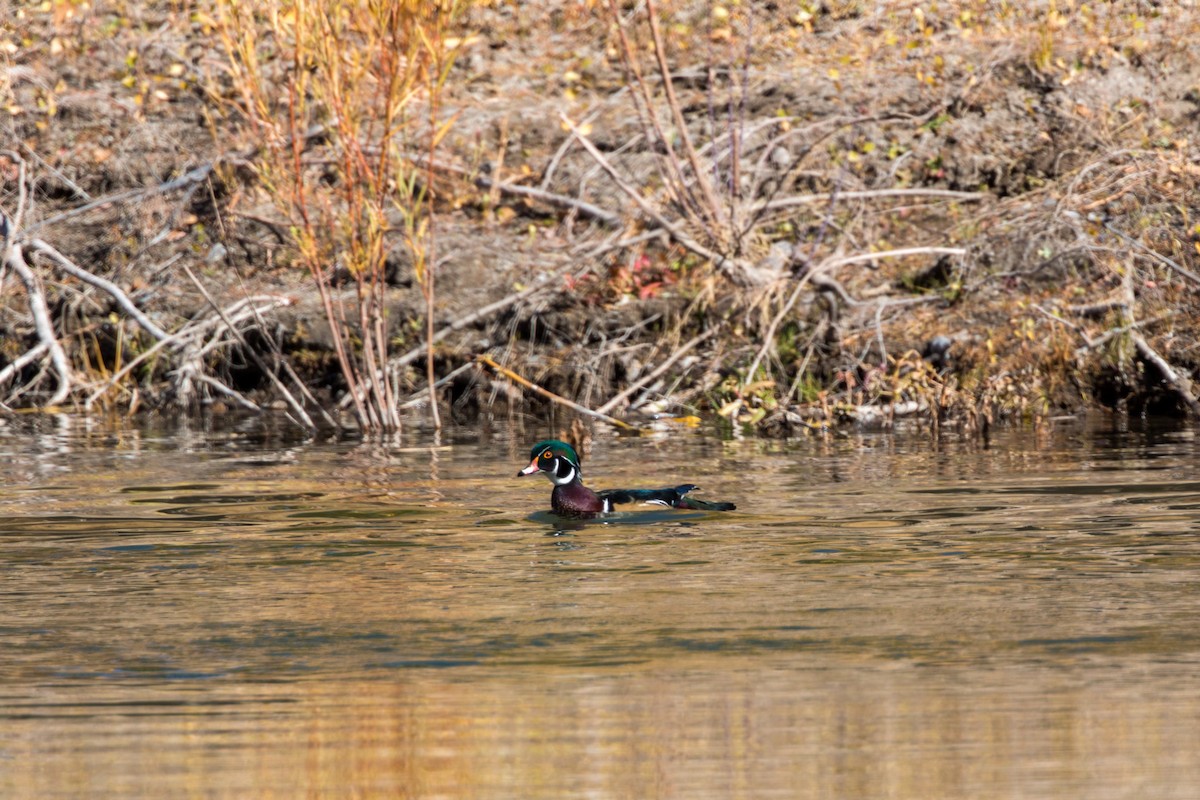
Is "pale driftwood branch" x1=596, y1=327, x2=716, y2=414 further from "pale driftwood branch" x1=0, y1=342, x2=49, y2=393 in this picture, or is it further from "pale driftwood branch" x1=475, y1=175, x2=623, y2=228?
"pale driftwood branch" x1=0, y1=342, x2=49, y2=393

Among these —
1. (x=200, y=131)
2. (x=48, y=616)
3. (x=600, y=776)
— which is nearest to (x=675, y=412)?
(x=200, y=131)

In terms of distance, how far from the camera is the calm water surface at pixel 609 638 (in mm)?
4898

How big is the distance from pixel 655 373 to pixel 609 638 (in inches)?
341

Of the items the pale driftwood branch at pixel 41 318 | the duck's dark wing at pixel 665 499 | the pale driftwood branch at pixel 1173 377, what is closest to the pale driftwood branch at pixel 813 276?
the pale driftwood branch at pixel 1173 377

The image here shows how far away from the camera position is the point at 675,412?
15.6 metres

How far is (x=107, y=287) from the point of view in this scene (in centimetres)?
1675

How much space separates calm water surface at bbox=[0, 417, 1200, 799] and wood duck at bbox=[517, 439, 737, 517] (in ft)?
0.39

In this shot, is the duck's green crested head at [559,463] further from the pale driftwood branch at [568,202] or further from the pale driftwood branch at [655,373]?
the pale driftwood branch at [568,202]

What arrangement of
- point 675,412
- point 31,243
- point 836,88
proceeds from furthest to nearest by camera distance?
point 836,88
point 31,243
point 675,412

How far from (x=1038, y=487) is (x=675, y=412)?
5366 mm

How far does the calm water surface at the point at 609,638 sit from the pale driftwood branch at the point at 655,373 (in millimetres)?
3346

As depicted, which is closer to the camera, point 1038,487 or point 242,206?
point 1038,487

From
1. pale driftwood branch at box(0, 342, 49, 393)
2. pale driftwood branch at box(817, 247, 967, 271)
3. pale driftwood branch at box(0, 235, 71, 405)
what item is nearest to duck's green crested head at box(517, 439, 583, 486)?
pale driftwood branch at box(817, 247, 967, 271)

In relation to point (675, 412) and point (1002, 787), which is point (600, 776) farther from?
point (675, 412)
